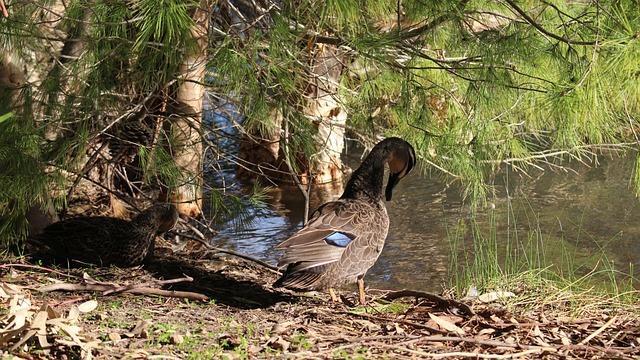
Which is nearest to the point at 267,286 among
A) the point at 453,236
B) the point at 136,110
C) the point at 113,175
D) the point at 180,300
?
the point at 180,300

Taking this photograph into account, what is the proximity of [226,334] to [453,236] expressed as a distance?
4.19m

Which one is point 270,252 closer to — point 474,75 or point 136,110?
point 136,110

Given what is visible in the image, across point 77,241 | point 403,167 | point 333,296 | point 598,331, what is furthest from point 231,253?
point 598,331

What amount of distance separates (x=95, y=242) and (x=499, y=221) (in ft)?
13.0

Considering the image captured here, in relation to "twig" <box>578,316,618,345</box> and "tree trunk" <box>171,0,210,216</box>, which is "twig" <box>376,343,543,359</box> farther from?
"tree trunk" <box>171,0,210,216</box>

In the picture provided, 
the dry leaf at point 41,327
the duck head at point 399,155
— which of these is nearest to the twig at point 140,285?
the dry leaf at point 41,327

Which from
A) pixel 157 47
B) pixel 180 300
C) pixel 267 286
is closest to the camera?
pixel 180 300

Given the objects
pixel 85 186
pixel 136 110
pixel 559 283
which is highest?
pixel 136 110

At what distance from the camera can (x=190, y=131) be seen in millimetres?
6238

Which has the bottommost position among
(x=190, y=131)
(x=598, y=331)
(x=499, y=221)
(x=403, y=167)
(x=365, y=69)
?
(x=598, y=331)

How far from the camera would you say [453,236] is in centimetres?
784

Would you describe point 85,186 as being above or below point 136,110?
below

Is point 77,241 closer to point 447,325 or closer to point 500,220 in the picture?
point 447,325

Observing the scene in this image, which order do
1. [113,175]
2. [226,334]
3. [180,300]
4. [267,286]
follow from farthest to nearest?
1. [113,175]
2. [267,286]
3. [180,300]
4. [226,334]
